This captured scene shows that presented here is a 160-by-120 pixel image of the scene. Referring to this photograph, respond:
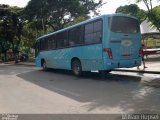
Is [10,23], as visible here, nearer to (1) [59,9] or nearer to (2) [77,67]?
(1) [59,9]

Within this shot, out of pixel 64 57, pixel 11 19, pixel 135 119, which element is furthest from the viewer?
pixel 11 19

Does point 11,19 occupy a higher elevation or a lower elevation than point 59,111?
higher

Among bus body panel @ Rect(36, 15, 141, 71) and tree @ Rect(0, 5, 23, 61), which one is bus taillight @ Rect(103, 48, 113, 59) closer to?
bus body panel @ Rect(36, 15, 141, 71)

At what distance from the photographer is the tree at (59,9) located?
114ft

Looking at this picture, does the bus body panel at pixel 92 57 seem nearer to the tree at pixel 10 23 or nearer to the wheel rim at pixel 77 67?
the wheel rim at pixel 77 67

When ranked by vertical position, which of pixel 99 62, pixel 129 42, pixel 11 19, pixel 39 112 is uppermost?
pixel 11 19

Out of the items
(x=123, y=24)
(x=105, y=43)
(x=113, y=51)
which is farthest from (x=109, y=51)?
(x=123, y=24)

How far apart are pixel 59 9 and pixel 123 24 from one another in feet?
69.4

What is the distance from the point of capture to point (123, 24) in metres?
14.7

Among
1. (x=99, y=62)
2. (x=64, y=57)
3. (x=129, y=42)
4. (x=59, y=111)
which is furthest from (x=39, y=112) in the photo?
(x=64, y=57)

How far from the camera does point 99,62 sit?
1453cm

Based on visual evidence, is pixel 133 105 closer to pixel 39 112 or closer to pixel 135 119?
pixel 135 119

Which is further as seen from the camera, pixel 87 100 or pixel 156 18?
pixel 156 18

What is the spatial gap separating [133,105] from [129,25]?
730 centimetres
